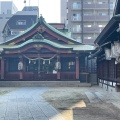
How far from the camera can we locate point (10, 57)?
92.7ft

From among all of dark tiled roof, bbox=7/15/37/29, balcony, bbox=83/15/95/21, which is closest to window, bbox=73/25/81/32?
balcony, bbox=83/15/95/21

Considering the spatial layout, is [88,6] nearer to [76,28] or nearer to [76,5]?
[76,5]

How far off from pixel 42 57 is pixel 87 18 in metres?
35.3

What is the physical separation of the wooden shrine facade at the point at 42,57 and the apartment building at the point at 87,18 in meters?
30.2

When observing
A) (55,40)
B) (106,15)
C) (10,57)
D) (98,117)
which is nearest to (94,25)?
(106,15)

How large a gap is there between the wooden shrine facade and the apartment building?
3021 cm

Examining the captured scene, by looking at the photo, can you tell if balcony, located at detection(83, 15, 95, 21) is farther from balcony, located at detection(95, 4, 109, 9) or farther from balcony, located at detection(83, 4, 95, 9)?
balcony, located at detection(95, 4, 109, 9)

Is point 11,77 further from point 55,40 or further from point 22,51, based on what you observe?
point 55,40

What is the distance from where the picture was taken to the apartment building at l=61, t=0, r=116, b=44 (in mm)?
59719

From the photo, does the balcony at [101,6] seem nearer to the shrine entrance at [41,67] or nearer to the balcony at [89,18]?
the balcony at [89,18]

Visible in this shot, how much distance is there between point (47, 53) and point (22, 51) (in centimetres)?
303

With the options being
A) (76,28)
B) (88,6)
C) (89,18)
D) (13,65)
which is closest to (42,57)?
(13,65)

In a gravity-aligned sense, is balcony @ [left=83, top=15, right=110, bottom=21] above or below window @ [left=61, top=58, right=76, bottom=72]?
above

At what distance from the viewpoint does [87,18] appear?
6034 centimetres
